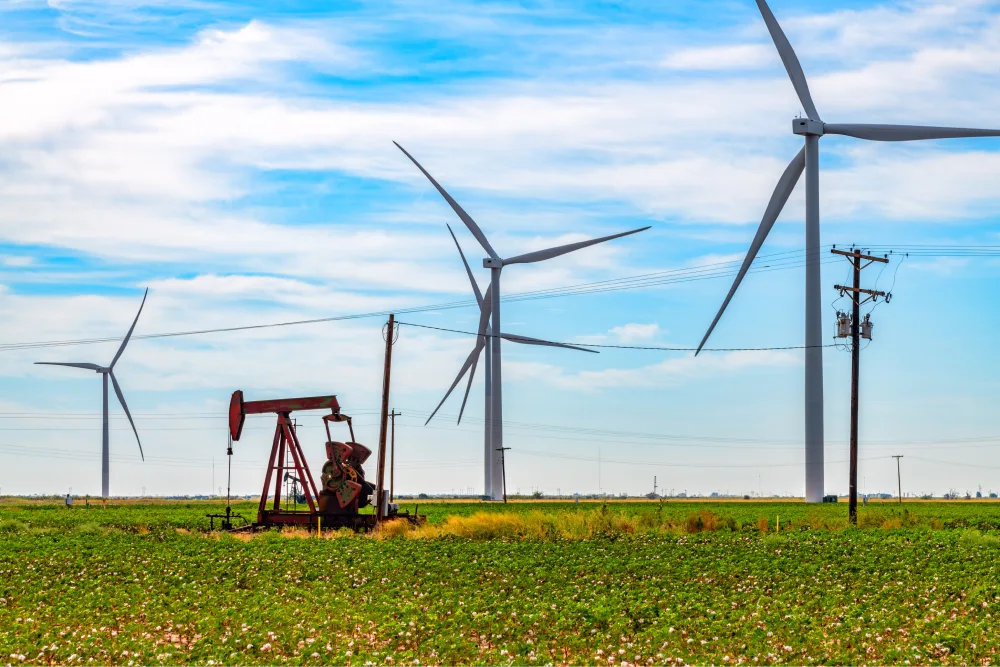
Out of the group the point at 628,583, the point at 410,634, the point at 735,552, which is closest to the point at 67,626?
the point at 410,634

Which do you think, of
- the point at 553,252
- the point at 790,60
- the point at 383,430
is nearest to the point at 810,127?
the point at 790,60

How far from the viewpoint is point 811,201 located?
65.4 m

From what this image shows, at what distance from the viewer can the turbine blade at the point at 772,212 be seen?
6081 cm

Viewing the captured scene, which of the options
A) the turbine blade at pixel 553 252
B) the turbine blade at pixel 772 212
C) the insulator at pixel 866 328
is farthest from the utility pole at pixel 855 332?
the turbine blade at pixel 553 252

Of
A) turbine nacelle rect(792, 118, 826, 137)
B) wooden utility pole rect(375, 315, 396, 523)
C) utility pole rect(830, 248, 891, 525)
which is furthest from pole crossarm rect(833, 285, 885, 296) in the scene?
turbine nacelle rect(792, 118, 826, 137)

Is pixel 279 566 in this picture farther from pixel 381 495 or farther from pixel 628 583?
pixel 381 495

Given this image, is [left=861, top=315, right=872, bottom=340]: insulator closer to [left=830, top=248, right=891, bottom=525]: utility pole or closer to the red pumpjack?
[left=830, top=248, right=891, bottom=525]: utility pole

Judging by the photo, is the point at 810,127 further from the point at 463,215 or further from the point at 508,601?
the point at 508,601

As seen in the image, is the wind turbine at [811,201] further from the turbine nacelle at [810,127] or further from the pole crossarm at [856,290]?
the pole crossarm at [856,290]

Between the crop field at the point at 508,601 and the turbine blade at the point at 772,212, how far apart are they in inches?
1177

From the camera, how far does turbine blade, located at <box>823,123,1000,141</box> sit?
196ft

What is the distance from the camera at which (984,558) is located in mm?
26047

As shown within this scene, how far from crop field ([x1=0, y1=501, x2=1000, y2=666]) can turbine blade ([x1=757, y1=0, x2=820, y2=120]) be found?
137ft

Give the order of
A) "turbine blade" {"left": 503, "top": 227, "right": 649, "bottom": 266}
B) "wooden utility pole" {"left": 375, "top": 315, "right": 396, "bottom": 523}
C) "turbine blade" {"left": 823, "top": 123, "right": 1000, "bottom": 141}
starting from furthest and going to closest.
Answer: "turbine blade" {"left": 503, "top": 227, "right": 649, "bottom": 266} → "turbine blade" {"left": 823, "top": 123, "right": 1000, "bottom": 141} → "wooden utility pole" {"left": 375, "top": 315, "right": 396, "bottom": 523}
